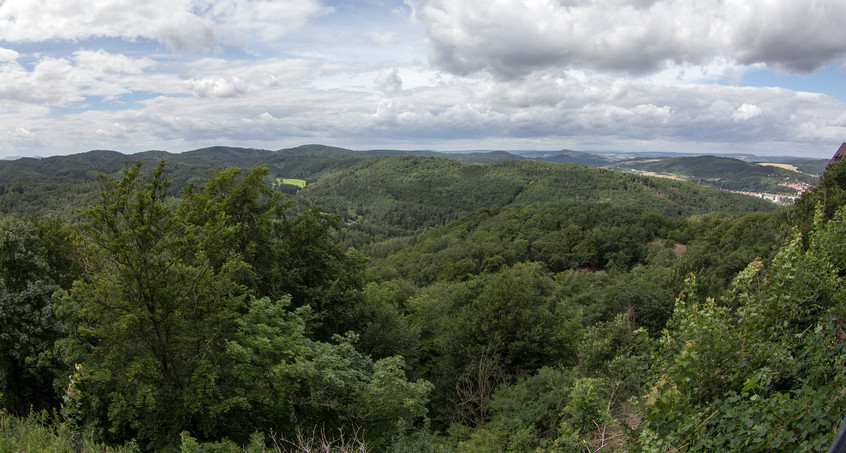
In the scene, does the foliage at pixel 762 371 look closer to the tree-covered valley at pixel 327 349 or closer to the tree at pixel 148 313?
the tree-covered valley at pixel 327 349

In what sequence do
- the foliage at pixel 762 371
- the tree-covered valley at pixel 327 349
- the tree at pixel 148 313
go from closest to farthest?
the foliage at pixel 762 371
the tree-covered valley at pixel 327 349
the tree at pixel 148 313

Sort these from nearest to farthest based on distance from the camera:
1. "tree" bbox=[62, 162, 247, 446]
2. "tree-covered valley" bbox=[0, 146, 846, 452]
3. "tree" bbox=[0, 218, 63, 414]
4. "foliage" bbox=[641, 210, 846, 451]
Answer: "foliage" bbox=[641, 210, 846, 451] → "tree-covered valley" bbox=[0, 146, 846, 452] → "tree" bbox=[62, 162, 247, 446] → "tree" bbox=[0, 218, 63, 414]

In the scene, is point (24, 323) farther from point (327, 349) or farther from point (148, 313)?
point (327, 349)

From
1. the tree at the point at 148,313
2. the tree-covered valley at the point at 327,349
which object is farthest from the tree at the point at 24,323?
the tree at the point at 148,313

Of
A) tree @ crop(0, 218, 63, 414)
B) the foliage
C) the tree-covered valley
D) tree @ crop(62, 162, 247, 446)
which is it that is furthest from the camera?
tree @ crop(0, 218, 63, 414)

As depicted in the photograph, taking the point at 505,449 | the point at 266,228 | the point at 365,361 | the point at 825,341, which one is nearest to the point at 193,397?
the point at 365,361

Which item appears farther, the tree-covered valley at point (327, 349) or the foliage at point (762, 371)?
the tree-covered valley at point (327, 349)

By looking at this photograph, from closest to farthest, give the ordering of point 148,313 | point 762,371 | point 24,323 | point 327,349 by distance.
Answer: point 762,371
point 148,313
point 327,349
point 24,323

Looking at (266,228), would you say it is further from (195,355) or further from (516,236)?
(516,236)

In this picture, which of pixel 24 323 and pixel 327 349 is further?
pixel 24 323

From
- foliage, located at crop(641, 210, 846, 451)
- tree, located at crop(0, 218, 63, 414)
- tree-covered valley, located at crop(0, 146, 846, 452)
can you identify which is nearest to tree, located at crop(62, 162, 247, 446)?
tree-covered valley, located at crop(0, 146, 846, 452)

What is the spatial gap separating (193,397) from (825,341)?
11.2 m

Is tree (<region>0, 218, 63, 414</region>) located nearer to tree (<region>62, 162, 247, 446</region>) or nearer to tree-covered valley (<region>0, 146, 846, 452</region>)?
tree-covered valley (<region>0, 146, 846, 452</region>)

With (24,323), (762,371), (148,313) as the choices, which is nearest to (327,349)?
(148,313)
